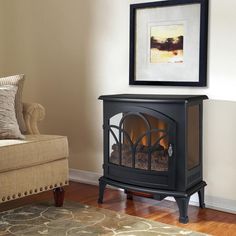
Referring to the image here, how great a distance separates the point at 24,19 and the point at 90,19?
781mm

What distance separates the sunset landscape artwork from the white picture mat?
1.1 inches

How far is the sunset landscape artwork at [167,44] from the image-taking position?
336 centimetres

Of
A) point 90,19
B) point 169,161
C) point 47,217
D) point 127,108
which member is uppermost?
point 90,19

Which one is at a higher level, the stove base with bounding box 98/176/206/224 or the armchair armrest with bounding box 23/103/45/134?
the armchair armrest with bounding box 23/103/45/134

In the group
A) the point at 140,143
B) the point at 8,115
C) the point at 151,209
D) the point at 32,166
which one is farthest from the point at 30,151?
the point at 151,209

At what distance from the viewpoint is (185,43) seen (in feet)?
10.9

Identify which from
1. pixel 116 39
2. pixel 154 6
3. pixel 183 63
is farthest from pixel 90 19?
pixel 183 63

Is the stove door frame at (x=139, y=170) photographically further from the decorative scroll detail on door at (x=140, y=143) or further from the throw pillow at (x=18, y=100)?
the throw pillow at (x=18, y=100)

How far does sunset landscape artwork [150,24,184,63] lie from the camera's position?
11.0 feet

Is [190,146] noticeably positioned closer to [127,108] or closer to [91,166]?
[127,108]

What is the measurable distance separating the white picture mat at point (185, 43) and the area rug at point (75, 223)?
1.09 meters

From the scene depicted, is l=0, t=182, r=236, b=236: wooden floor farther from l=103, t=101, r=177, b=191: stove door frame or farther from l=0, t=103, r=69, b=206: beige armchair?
l=0, t=103, r=69, b=206: beige armchair

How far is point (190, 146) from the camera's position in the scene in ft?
10.2

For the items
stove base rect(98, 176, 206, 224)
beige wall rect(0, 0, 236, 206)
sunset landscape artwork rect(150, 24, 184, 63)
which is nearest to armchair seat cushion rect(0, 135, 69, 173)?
stove base rect(98, 176, 206, 224)
